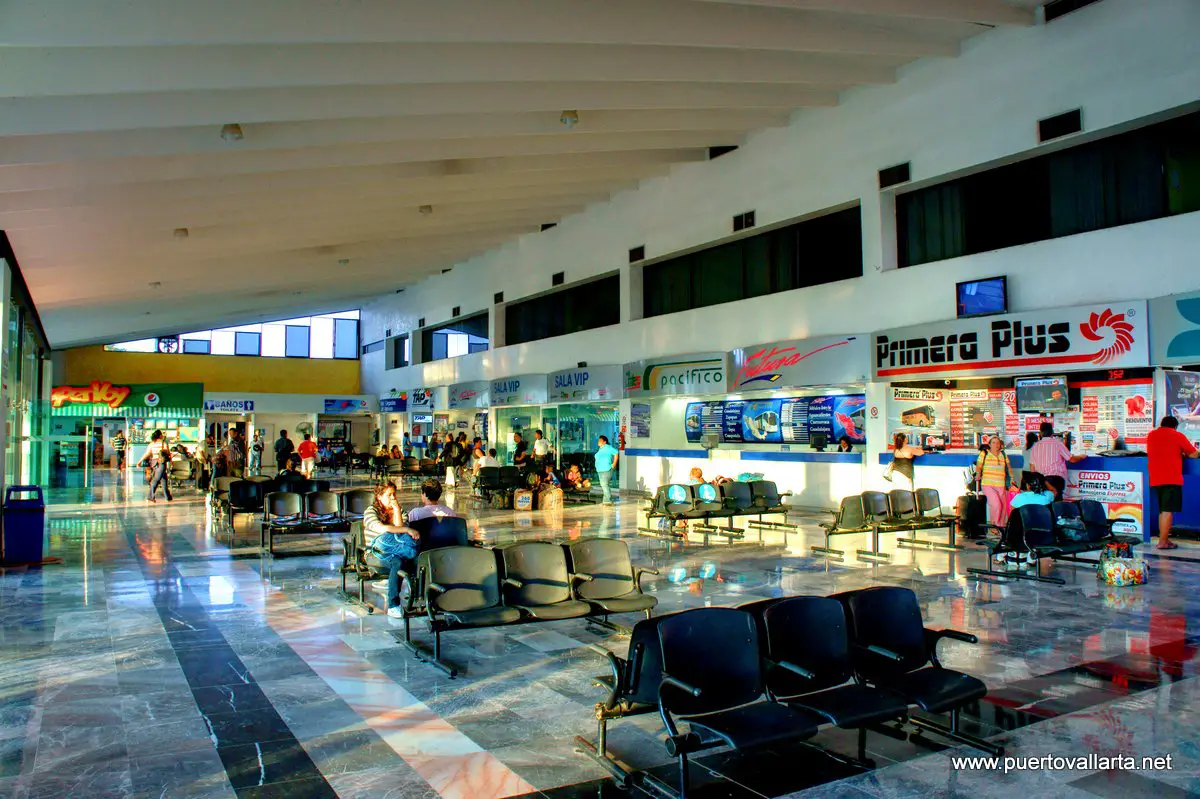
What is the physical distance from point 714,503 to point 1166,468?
5.59 meters

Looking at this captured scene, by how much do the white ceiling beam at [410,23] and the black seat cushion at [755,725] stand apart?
617 cm

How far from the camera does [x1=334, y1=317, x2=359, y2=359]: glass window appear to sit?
3803 cm

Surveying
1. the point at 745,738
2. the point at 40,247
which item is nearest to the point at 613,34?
the point at 745,738

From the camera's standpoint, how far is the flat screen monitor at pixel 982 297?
11.8 meters

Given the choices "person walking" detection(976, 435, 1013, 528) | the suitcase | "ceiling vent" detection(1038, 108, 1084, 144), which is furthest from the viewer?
the suitcase

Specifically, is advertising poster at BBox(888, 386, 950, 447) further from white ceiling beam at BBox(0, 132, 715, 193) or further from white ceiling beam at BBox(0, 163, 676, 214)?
white ceiling beam at BBox(0, 163, 676, 214)

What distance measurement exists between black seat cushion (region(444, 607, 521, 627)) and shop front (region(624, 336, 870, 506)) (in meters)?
9.74

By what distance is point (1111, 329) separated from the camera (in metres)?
10.5

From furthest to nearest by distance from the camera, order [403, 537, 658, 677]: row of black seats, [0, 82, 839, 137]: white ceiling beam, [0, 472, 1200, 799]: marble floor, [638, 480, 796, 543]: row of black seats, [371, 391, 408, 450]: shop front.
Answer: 1. [371, 391, 408, 450]: shop front
2. [638, 480, 796, 543]: row of black seats
3. [0, 82, 839, 137]: white ceiling beam
4. [403, 537, 658, 677]: row of black seats
5. [0, 472, 1200, 799]: marble floor

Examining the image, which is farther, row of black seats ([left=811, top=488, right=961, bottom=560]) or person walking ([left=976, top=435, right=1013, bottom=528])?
person walking ([left=976, top=435, right=1013, bottom=528])

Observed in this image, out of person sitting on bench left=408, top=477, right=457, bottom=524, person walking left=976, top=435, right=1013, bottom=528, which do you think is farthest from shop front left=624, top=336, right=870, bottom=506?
person sitting on bench left=408, top=477, right=457, bottom=524

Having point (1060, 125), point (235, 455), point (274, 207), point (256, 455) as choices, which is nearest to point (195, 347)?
point (256, 455)

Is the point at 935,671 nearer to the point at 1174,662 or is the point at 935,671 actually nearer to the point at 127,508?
the point at 1174,662

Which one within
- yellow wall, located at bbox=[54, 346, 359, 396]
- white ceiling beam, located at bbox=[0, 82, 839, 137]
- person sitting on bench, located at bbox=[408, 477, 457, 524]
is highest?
white ceiling beam, located at bbox=[0, 82, 839, 137]
